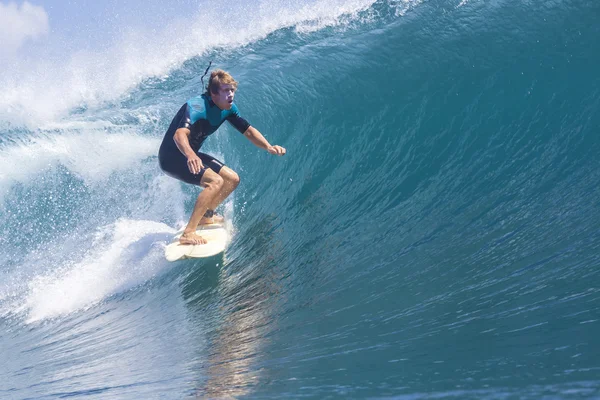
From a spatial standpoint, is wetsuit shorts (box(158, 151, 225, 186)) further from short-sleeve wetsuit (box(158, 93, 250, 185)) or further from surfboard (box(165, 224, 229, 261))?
surfboard (box(165, 224, 229, 261))

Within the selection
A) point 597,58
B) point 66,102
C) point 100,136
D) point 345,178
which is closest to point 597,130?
point 597,58

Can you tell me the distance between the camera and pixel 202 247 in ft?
20.8

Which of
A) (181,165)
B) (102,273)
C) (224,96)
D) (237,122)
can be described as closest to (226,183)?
(181,165)

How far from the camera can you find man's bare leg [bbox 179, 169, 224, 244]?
6258 mm

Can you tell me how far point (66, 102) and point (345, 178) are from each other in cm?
Result: 856

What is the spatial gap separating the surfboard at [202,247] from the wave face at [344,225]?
0.67 feet

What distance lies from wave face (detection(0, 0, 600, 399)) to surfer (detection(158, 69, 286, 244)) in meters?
0.59

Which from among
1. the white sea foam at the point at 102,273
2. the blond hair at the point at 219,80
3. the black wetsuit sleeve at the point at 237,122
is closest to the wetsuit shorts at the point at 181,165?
the black wetsuit sleeve at the point at 237,122

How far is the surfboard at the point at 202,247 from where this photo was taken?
6.21 meters

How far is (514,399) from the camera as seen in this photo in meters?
2.29

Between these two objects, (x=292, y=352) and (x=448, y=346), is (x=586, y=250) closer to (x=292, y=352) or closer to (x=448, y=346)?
(x=448, y=346)

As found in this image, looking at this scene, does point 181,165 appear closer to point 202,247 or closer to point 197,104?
point 197,104

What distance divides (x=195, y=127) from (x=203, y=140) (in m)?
0.23

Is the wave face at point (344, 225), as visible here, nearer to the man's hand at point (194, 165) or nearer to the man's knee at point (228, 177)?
the man's knee at point (228, 177)
